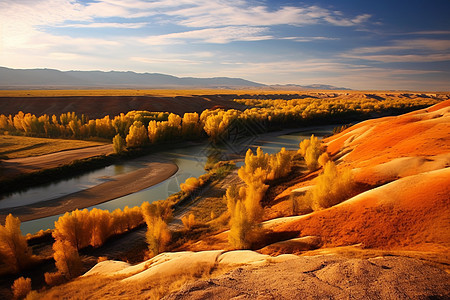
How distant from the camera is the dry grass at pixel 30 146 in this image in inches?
1844

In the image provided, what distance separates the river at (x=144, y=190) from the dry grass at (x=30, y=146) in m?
13.0

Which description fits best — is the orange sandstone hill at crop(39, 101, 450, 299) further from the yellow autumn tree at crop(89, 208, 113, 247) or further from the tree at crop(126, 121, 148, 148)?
the tree at crop(126, 121, 148, 148)

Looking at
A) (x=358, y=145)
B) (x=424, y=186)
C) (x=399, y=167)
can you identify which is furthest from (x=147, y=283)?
(x=358, y=145)

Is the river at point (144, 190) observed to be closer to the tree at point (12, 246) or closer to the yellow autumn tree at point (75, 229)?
the yellow autumn tree at point (75, 229)

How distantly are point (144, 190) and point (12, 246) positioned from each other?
716 inches

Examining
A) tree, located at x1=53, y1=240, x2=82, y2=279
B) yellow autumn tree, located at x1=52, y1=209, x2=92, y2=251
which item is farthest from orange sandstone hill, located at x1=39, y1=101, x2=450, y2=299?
yellow autumn tree, located at x1=52, y1=209, x2=92, y2=251

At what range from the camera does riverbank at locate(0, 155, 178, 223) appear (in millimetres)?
29691

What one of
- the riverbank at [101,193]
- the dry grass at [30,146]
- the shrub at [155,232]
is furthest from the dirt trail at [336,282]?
the dry grass at [30,146]

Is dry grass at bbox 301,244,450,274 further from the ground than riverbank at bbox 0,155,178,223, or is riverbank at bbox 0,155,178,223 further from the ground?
dry grass at bbox 301,244,450,274

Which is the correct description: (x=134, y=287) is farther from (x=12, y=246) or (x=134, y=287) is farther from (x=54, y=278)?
(x=12, y=246)

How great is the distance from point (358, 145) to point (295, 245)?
25488 mm

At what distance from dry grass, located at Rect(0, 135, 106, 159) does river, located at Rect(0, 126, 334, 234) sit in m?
13.0

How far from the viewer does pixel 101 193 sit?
35.0 meters

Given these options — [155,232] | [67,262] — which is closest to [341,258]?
[155,232]
